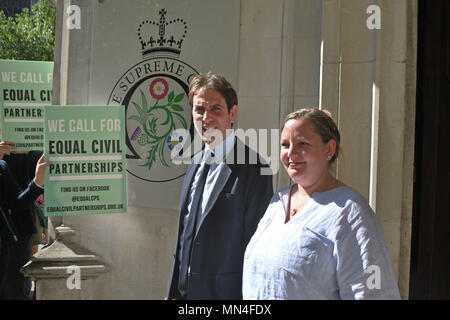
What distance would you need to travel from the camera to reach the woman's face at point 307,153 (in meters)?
2.41

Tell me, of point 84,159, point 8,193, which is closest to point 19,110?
point 8,193

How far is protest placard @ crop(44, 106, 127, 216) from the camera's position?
150 inches

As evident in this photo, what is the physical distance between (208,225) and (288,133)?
72 centimetres

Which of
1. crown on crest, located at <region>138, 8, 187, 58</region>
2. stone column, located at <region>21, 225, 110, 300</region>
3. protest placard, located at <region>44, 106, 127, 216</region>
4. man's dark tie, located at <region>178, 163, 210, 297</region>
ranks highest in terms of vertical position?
crown on crest, located at <region>138, 8, 187, 58</region>

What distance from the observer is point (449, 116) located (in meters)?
4.07

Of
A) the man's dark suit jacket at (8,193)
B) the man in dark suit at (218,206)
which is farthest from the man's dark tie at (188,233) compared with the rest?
the man's dark suit jacket at (8,193)

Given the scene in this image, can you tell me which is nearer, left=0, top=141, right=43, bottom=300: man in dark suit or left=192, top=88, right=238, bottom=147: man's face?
left=192, top=88, right=238, bottom=147: man's face

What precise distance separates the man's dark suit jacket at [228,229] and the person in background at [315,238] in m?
0.30

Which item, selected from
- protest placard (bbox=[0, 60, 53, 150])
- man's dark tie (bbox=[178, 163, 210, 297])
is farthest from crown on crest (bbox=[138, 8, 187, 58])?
man's dark tie (bbox=[178, 163, 210, 297])

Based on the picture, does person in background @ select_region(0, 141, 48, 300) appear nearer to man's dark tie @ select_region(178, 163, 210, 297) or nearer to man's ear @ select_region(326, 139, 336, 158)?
man's dark tie @ select_region(178, 163, 210, 297)

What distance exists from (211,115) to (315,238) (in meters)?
1.01

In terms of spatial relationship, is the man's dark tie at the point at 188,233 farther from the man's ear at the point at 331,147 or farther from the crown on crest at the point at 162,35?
the crown on crest at the point at 162,35

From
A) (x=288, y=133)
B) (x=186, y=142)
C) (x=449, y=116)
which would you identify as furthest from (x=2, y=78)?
(x=449, y=116)

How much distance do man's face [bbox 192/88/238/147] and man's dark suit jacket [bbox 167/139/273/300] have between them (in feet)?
0.55
